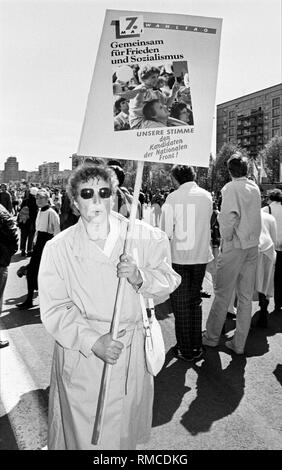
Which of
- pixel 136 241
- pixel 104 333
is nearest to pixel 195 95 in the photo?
pixel 136 241

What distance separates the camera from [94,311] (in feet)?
7.02

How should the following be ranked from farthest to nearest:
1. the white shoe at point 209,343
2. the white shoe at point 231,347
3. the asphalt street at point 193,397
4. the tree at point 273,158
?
the tree at point 273,158, the white shoe at point 209,343, the white shoe at point 231,347, the asphalt street at point 193,397

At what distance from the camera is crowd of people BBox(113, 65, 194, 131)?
221cm

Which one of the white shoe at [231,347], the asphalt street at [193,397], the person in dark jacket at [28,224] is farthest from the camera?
the person in dark jacket at [28,224]

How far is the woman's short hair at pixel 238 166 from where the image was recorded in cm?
438

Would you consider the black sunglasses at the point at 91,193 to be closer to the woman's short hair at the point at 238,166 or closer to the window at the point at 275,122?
the woman's short hair at the point at 238,166

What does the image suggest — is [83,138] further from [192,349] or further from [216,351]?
[216,351]

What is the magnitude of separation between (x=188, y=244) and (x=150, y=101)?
85.1 inches

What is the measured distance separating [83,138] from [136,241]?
0.59 metres

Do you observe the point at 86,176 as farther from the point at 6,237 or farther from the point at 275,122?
the point at 275,122

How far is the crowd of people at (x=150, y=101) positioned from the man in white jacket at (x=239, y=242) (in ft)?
7.34

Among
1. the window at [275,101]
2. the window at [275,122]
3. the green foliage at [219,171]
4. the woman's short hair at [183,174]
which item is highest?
the window at [275,101]

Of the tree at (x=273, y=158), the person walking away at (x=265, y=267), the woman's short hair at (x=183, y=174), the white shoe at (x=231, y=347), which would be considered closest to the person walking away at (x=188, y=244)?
the woman's short hair at (x=183, y=174)

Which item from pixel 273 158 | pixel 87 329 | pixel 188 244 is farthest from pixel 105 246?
pixel 273 158
